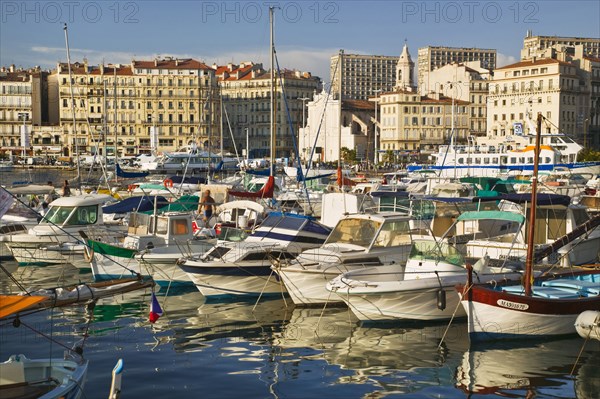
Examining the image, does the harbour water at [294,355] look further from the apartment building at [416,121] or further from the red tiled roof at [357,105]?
the red tiled roof at [357,105]

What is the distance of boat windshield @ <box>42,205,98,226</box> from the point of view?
29234mm

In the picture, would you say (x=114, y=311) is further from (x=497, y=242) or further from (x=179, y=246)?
(x=497, y=242)

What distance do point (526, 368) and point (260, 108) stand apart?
120912mm

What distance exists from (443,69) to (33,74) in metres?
65.6

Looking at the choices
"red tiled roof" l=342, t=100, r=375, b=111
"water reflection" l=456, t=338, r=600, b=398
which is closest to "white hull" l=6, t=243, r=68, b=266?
"water reflection" l=456, t=338, r=600, b=398

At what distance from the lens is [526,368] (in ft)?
54.7

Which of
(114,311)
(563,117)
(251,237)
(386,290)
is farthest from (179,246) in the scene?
(563,117)

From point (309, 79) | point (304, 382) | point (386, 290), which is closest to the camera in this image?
point (304, 382)

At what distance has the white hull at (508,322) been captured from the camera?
18.1 metres

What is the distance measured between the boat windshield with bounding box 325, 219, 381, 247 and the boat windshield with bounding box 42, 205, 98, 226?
10303mm

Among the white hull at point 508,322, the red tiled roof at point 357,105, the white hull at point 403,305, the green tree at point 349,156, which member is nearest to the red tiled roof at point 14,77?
the red tiled roof at point 357,105

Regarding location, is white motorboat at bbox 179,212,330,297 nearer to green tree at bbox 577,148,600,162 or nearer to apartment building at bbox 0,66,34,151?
green tree at bbox 577,148,600,162

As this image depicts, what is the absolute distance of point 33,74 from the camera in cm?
13150

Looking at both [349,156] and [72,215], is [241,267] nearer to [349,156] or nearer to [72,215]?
[72,215]
